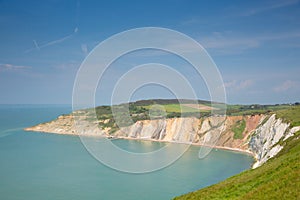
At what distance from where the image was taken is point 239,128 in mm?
67375

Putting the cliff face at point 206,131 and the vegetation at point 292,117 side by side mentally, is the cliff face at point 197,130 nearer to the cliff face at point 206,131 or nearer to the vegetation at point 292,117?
the cliff face at point 206,131

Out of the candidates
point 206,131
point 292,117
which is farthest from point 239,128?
point 292,117

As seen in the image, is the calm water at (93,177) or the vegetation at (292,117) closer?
the calm water at (93,177)

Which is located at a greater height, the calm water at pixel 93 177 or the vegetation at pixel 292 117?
the vegetation at pixel 292 117

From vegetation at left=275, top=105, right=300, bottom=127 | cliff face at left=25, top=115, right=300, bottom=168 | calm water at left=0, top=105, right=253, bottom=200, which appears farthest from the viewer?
cliff face at left=25, top=115, right=300, bottom=168

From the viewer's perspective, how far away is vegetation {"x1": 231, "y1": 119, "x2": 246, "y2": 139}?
65562 millimetres

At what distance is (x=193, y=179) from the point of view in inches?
1421

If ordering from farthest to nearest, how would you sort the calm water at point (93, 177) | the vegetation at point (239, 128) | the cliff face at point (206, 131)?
1. the vegetation at point (239, 128)
2. the cliff face at point (206, 131)
3. the calm water at point (93, 177)

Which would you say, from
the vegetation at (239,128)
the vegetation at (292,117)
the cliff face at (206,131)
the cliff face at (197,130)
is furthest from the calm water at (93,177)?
the cliff face at (197,130)

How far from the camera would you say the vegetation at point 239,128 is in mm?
65562

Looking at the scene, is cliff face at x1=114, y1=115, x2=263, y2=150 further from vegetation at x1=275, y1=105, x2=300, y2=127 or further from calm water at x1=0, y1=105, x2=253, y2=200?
vegetation at x1=275, y1=105, x2=300, y2=127

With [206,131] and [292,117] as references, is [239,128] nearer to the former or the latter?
[206,131]

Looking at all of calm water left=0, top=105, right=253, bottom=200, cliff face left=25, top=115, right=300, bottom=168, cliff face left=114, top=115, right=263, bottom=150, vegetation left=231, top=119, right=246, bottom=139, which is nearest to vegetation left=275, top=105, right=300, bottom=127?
calm water left=0, top=105, right=253, bottom=200

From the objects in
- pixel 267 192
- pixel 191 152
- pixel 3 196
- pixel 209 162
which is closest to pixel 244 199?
pixel 267 192
